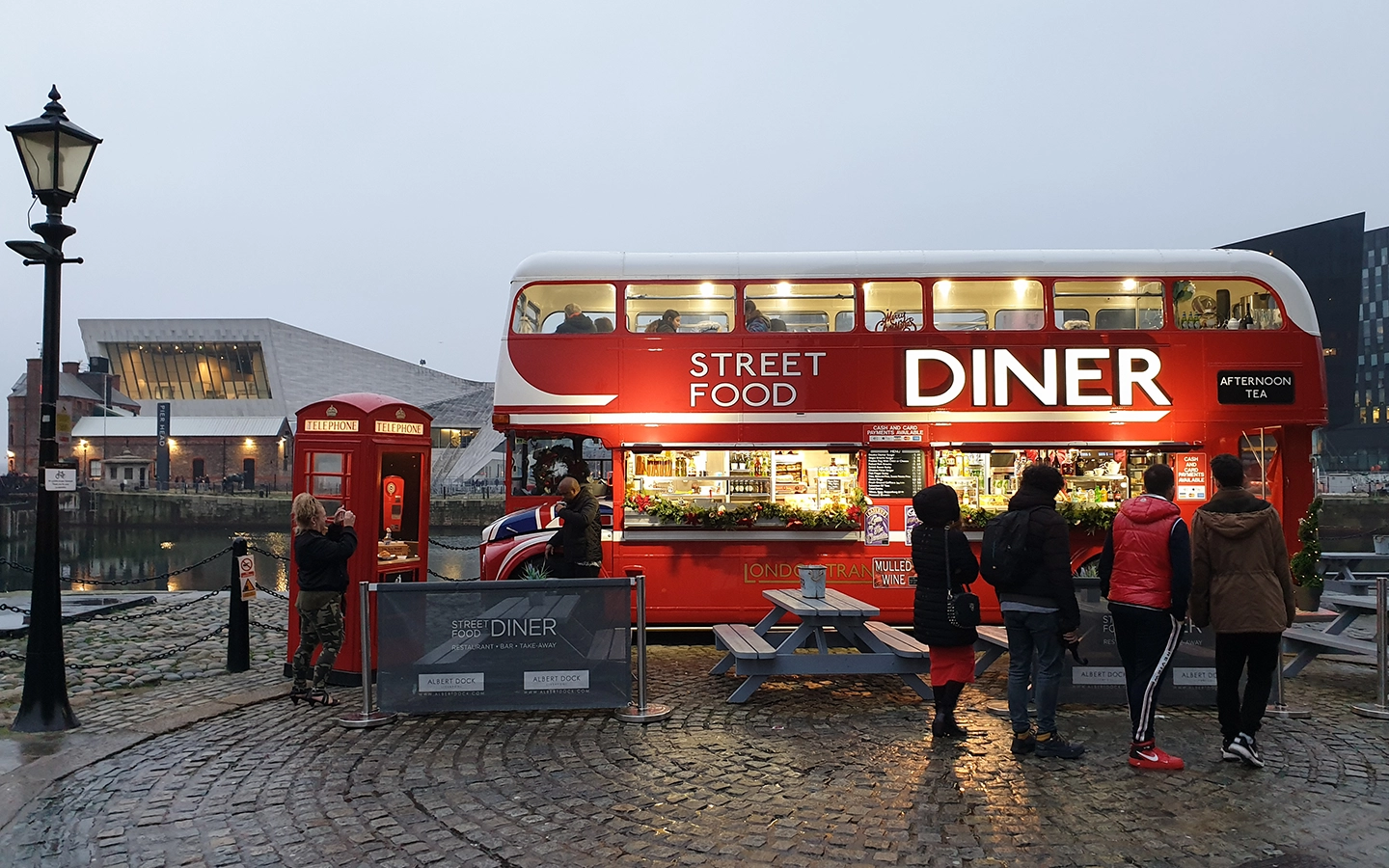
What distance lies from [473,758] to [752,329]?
5791 mm

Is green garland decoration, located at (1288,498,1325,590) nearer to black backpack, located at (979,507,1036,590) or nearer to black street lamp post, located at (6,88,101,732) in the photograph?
black backpack, located at (979,507,1036,590)

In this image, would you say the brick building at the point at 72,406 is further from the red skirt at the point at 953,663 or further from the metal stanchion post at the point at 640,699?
the red skirt at the point at 953,663

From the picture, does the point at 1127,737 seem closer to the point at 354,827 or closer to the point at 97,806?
the point at 354,827

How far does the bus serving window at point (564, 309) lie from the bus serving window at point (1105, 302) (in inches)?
209

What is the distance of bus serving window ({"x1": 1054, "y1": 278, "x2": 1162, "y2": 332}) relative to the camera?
973cm

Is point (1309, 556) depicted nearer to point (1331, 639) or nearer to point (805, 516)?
point (1331, 639)

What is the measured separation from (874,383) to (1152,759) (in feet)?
16.9

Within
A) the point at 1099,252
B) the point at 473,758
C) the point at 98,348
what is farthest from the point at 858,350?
the point at 98,348

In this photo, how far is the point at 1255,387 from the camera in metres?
9.48

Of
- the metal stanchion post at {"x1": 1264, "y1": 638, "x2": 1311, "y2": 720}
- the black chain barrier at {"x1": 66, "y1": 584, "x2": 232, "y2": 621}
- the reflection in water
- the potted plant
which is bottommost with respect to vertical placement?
the reflection in water

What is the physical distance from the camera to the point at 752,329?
9844 mm

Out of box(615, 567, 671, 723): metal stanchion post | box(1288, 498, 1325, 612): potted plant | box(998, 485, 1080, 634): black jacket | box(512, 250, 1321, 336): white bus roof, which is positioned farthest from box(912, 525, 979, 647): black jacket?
box(1288, 498, 1325, 612): potted plant

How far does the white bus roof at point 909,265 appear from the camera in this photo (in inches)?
382

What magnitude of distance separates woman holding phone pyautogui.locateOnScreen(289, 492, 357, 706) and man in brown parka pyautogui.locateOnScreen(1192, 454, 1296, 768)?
21.6 feet
